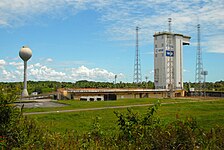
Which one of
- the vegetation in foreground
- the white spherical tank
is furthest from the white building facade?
the vegetation in foreground

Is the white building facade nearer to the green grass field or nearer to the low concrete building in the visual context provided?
the low concrete building

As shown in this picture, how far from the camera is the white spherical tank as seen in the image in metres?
66.9

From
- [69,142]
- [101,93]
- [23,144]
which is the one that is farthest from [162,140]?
[101,93]

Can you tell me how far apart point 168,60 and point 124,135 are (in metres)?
77.9

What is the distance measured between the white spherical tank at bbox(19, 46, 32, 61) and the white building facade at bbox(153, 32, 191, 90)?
37.3 m

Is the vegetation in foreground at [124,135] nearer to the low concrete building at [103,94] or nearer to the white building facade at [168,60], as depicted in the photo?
the low concrete building at [103,94]

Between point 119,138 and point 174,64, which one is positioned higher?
point 174,64

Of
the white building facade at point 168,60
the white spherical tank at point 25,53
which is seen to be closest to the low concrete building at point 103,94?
the white building facade at point 168,60

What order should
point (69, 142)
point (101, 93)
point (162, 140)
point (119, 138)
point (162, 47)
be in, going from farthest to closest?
point (162, 47), point (101, 93), point (119, 138), point (69, 142), point (162, 140)

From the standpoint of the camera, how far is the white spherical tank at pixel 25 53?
66.9 m

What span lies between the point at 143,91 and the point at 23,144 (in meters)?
65.9

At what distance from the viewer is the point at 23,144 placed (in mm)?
6980

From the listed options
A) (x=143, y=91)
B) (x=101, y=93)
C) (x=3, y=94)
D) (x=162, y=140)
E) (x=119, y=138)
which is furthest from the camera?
(x=143, y=91)

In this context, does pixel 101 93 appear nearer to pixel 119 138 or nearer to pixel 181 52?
pixel 181 52
